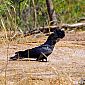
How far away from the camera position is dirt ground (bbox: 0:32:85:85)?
626 centimetres

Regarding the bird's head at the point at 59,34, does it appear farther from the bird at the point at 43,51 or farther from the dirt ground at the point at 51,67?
the dirt ground at the point at 51,67

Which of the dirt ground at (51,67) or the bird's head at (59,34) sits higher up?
the bird's head at (59,34)

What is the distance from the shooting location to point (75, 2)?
21.6m

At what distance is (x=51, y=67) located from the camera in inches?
247

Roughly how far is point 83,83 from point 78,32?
881 centimetres

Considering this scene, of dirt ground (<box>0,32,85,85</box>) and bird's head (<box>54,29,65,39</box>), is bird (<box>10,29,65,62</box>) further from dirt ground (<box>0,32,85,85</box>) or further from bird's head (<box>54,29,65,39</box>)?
dirt ground (<box>0,32,85,85</box>)

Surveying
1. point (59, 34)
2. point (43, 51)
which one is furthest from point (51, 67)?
point (43, 51)

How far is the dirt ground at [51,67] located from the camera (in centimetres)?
626

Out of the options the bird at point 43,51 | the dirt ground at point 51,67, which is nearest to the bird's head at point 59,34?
the bird at point 43,51

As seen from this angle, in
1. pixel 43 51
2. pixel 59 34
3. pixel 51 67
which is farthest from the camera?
pixel 43 51

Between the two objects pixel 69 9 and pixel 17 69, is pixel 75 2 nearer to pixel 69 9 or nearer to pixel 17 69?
pixel 69 9

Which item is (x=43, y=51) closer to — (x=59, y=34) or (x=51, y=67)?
(x=59, y=34)

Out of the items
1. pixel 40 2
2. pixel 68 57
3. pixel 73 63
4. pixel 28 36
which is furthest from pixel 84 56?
pixel 40 2

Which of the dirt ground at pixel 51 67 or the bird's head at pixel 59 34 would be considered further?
the bird's head at pixel 59 34
